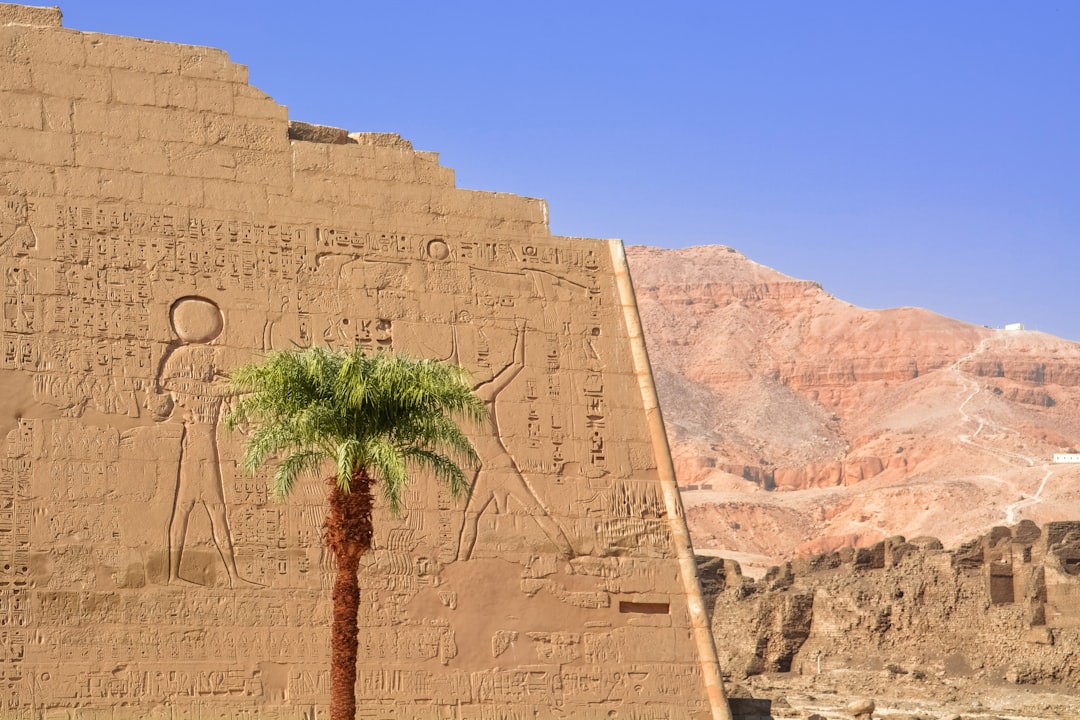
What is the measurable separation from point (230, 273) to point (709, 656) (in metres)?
5.72

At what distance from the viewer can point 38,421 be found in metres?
13.6

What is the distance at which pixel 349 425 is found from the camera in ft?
36.7

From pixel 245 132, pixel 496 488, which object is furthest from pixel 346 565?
pixel 245 132

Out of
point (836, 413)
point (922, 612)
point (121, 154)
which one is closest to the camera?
point (121, 154)

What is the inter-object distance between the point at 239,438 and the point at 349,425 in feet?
10.9

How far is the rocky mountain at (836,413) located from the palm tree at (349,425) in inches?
2441

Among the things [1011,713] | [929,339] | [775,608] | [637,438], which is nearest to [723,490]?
[929,339]

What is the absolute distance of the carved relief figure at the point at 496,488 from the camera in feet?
48.9

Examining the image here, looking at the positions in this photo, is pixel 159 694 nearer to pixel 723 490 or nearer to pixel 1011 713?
pixel 1011 713

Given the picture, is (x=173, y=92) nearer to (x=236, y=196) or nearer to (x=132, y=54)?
(x=132, y=54)

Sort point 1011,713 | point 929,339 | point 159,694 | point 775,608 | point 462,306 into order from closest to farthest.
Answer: point 159,694
point 462,306
point 1011,713
point 775,608
point 929,339

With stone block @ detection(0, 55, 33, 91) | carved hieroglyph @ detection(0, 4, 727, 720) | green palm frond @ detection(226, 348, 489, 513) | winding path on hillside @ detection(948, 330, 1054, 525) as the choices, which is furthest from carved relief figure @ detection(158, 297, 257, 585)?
winding path on hillside @ detection(948, 330, 1054, 525)

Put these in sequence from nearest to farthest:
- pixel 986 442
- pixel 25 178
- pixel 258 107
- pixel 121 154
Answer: pixel 25 178, pixel 121 154, pixel 258 107, pixel 986 442

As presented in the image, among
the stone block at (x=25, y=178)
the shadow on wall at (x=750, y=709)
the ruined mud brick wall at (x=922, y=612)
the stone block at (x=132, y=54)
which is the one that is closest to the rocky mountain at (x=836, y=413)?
the ruined mud brick wall at (x=922, y=612)
